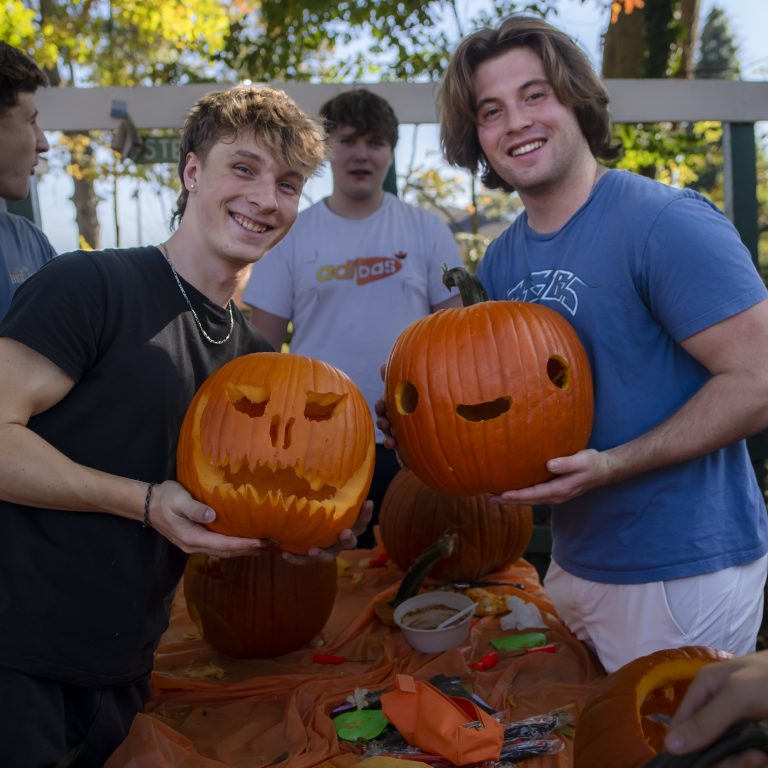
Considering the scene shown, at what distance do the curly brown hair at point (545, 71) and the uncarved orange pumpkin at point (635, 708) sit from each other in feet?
5.19

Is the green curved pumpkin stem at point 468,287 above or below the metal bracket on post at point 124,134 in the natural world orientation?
below

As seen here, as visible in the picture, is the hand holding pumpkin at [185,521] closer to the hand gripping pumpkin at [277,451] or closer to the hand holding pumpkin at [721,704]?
the hand gripping pumpkin at [277,451]

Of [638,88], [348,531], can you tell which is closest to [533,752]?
[348,531]

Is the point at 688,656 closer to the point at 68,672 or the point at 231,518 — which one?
the point at 231,518

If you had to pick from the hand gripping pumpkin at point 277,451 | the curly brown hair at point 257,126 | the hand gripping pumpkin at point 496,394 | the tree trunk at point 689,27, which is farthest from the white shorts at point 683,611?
the tree trunk at point 689,27

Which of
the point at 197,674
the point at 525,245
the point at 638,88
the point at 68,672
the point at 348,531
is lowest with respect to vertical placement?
the point at 197,674

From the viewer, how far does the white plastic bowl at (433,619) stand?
2.40 meters

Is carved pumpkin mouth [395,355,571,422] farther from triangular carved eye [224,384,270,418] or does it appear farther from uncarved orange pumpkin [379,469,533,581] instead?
uncarved orange pumpkin [379,469,533,581]

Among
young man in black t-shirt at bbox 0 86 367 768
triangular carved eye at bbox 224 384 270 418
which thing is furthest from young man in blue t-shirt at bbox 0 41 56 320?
triangular carved eye at bbox 224 384 270 418

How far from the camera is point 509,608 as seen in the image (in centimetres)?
277

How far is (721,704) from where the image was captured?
0.77 metres

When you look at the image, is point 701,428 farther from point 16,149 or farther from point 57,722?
point 16,149

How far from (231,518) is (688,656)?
1.08 m

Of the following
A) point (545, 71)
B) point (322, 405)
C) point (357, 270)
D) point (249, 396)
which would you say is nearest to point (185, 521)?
point (249, 396)
